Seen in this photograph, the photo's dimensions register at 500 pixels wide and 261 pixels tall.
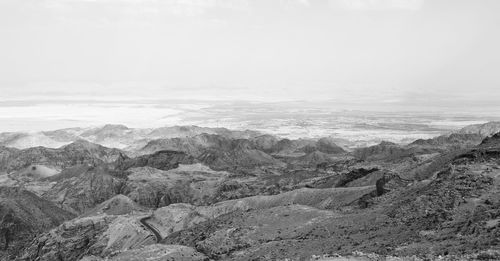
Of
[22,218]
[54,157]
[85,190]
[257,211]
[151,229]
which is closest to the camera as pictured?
[257,211]

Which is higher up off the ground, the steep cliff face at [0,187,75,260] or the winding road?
the winding road

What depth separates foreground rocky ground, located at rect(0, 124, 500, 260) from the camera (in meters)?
33.5

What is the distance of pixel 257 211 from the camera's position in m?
49.3

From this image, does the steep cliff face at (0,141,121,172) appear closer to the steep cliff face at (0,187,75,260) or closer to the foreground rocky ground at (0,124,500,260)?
the foreground rocky ground at (0,124,500,260)

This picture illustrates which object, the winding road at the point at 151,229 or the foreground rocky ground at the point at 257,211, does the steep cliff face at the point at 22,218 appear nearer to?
the foreground rocky ground at the point at 257,211

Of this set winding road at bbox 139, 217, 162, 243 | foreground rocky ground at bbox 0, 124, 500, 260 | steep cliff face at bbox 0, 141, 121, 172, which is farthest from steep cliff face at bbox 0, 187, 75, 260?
steep cliff face at bbox 0, 141, 121, 172

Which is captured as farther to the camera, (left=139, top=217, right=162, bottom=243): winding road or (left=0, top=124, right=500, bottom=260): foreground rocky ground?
(left=139, top=217, right=162, bottom=243): winding road

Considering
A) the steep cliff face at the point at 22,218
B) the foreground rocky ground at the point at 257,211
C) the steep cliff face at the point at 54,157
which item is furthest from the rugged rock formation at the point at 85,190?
the steep cliff face at the point at 54,157

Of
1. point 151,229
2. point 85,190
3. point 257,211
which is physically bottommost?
point 85,190

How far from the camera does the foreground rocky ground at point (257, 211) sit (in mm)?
33500

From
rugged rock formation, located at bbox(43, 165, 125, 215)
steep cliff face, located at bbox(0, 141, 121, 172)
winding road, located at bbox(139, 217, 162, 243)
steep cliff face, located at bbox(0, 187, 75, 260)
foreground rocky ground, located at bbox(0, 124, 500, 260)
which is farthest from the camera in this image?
steep cliff face, located at bbox(0, 141, 121, 172)

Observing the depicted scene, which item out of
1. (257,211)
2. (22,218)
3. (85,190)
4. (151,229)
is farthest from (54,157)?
(257,211)

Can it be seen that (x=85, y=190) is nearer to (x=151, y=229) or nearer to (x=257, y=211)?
(x=151, y=229)

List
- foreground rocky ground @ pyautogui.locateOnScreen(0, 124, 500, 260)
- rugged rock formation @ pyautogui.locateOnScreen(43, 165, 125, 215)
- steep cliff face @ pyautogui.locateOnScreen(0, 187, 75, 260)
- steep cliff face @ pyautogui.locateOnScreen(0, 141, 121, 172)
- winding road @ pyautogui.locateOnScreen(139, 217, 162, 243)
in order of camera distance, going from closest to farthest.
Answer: foreground rocky ground @ pyautogui.locateOnScreen(0, 124, 500, 260)
winding road @ pyautogui.locateOnScreen(139, 217, 162, 243)
steep cliff face @ pyautogui.locateOnScreen(0, 187, 75, 260)
rugged rock formation @ pyautogui.locateOnScreen(43, 165, 125, 215)
steep cliff face @ pyautogui.locateOnScreen(0, 141, 121, 172)
